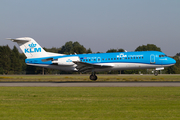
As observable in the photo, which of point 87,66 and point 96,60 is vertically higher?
point 96,60

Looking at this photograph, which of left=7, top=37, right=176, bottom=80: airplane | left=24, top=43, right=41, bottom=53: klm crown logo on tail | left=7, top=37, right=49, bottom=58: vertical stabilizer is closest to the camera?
left=7, top=37, right=176, bottom=80: airplane

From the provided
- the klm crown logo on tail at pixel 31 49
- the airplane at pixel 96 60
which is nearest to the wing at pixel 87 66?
the airplane at pixel 96 60

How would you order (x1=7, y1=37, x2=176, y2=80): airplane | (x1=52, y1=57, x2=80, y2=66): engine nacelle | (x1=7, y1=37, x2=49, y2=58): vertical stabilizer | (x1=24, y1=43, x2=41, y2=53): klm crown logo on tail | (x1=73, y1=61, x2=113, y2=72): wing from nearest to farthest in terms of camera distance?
1. (x1=73, y1=61, x2=113, y2=72): wing
2. (x1=7, y1=37, x2=176, y2=80): airplane
3. (x1=52, y1=57, x2=80, y2=66): engine nacelle
4. (x1=7, y1=37, x2=49, y2=58): vertical stabilizer
5. (x1=24, y1=43, x2=41, y2=53): klm crown logo on tail

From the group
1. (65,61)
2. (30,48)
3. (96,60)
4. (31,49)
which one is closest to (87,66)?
(96,60)

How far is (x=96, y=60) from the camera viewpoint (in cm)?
3538

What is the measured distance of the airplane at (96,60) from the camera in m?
34.2

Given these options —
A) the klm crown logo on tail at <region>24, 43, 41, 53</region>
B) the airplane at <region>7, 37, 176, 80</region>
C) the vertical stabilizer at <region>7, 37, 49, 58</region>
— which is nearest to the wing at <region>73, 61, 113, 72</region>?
the airplane at <region>7, 37, 176, 80</region>

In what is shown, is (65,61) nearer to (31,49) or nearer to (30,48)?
(31,49)

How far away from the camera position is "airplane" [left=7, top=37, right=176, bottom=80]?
34219mm

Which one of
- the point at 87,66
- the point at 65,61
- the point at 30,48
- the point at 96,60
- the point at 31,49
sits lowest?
the point at 87,66

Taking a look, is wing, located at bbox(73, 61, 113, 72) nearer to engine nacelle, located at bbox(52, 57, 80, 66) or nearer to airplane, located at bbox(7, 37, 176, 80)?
airplane, located at bbox(7, 37, 176, 80)
